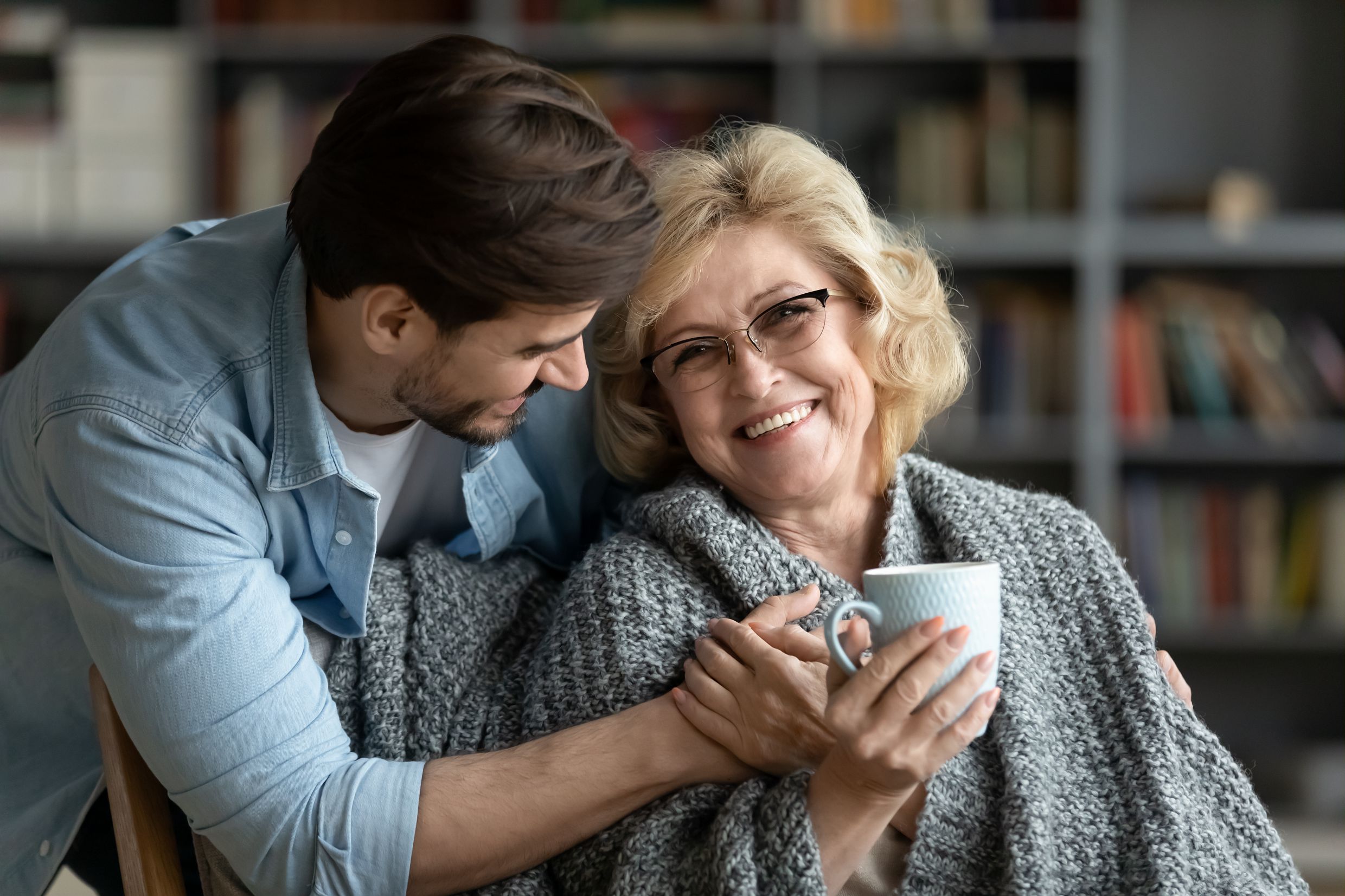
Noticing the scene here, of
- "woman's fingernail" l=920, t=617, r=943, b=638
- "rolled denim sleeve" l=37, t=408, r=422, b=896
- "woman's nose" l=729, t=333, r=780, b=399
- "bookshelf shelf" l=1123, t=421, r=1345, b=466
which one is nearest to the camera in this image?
"woman's fingernail" l=920, t=617, r=943, b=638

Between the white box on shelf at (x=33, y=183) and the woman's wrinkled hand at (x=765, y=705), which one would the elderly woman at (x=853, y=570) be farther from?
the white box on shelf at (x=33, y=183)

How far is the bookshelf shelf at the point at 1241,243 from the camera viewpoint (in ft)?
11.0

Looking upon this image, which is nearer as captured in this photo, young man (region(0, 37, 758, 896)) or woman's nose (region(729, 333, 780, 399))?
young man (region(0, 37, 758, 896))

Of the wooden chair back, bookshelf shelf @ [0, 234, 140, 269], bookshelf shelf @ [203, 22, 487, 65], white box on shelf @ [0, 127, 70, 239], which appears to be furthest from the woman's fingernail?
white box on shelf @ [0, 127, 70, 239]

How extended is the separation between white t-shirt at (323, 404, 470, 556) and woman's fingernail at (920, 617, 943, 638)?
67cm

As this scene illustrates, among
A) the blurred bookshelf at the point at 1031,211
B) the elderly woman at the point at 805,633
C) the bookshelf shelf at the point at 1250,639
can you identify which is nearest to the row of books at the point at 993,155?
the blurred bookshelf at the point at 1031,211

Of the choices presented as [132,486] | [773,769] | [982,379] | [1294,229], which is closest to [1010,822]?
[773,769]

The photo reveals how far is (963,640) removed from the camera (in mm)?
991

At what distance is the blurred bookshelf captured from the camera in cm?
338

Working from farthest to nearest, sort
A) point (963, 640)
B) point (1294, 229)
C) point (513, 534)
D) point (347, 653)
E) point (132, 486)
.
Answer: point (1294, 229), point (513, 534), point (347, 653), point (132, 486), point (963, 640)

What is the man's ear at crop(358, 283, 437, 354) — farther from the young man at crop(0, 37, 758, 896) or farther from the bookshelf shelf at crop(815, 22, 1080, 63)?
the bookshelf shelf at crop(815, 22, 1080, 63)

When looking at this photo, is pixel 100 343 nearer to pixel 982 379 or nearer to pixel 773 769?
pixel 773 769

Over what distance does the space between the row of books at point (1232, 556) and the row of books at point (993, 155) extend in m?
0.93

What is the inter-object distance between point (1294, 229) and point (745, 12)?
1682 mm
